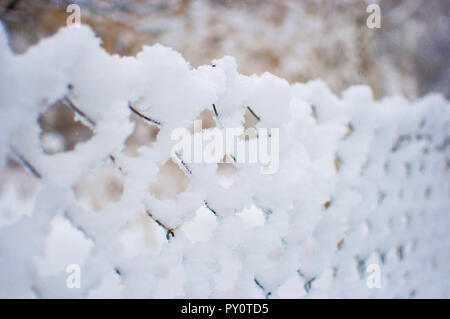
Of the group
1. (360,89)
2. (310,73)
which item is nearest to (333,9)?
(310,73)

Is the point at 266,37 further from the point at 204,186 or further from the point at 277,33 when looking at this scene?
the point at 204,186

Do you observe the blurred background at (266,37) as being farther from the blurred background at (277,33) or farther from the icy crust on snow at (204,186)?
the icy crust on snow at (204,186)

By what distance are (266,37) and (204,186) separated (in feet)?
12.5

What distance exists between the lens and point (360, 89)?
1.17 m

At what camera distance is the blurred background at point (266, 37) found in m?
3.51

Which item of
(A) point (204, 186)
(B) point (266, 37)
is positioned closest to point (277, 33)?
(B) point (266, 37)

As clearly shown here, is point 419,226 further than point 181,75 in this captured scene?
Yes

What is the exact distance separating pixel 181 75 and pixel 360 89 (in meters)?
0.83

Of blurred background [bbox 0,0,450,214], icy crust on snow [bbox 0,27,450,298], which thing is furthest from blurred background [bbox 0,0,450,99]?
icy crust on snow [bbox 0,27,450,298]

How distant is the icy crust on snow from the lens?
0.53 meters

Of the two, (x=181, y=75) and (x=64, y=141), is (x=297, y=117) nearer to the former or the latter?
(x=181, y=75)

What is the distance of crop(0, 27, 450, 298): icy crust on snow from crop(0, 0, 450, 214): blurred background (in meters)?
2.63

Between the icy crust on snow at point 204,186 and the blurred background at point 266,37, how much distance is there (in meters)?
2.63

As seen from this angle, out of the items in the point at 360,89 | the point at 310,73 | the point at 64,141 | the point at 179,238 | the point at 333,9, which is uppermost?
the point at 333,9
